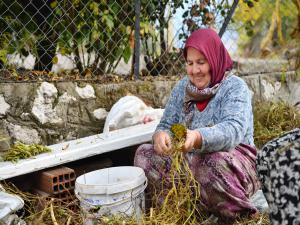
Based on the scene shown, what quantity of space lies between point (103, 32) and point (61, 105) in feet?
2.64

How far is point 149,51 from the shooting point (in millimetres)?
4555

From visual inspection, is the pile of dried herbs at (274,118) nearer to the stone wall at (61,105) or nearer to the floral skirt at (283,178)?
the stone wall at (61,105)

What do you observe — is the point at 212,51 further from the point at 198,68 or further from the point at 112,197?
the point at 112,197

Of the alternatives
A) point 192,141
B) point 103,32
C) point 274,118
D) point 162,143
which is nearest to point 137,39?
point 103,32

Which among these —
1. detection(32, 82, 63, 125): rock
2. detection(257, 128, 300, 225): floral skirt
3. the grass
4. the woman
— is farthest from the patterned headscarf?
detection(32, 82, 63, 125): rock

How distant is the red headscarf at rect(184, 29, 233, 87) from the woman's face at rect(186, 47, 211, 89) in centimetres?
3

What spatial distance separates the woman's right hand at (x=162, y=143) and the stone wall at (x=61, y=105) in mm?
1058

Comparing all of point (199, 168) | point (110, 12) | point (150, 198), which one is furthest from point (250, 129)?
point (110, 12)

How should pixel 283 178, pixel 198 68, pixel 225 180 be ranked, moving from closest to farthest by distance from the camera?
pixel 283 178, pixel 225 180, pixel 198 68

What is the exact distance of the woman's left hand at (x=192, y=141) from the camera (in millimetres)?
2598

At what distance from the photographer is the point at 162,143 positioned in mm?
2770

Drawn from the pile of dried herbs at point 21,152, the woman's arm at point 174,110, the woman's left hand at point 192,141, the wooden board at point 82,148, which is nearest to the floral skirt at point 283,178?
the woman's left hand at point 192,141

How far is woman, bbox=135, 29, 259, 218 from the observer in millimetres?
2756

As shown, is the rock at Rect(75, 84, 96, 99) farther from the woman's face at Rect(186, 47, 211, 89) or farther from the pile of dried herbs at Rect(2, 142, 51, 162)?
the woman's face at Rect(186, 47, 211, 89)
